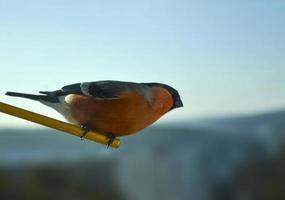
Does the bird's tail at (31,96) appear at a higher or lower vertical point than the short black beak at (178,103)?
higher

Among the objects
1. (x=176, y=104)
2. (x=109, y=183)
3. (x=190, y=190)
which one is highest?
(x=176, y=104)

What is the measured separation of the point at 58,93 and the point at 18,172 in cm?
156

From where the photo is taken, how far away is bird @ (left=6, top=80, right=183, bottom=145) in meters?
1.13

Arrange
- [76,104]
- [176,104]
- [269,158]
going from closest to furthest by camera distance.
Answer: [76,104], [176,104], [269,158]

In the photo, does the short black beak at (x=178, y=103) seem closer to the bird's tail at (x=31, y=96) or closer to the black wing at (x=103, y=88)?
the black wing at (x=103, y=88)

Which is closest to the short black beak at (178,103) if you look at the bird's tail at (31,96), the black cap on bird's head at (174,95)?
the black cap on bird's head at (174,95)

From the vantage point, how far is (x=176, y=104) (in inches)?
49.8

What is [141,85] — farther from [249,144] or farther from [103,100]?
[249,144]

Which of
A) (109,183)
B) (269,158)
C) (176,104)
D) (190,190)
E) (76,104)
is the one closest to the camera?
(76,104)

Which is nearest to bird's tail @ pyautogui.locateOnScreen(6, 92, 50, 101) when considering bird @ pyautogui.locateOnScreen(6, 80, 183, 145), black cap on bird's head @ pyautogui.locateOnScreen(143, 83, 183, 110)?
bird @ pyautogui.locateOnScreen(6, 80, 183, 145)

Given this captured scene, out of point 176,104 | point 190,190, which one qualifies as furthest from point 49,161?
point 176,104

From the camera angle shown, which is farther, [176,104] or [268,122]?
[268,122]

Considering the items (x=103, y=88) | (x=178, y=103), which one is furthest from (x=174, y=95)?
Answer: (x=103, y=88)

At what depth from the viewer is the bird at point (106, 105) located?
113 cm
